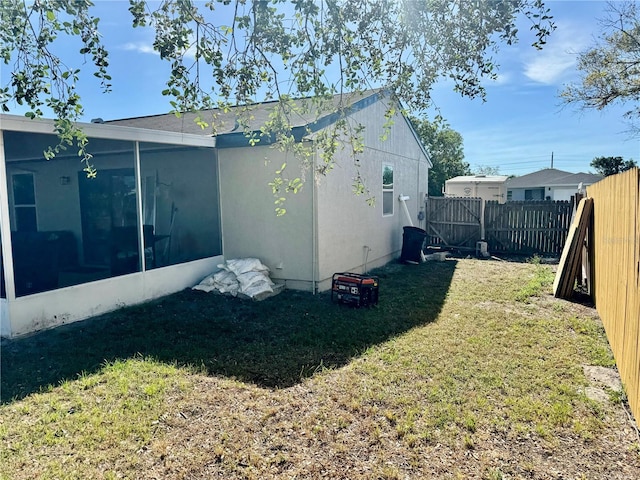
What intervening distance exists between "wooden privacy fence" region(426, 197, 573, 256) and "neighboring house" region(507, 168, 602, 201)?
56.7ft

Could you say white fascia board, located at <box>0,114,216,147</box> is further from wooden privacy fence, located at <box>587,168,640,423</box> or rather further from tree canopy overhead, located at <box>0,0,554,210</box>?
wooden privacy fence, located at <box>587,168,640,423</box>

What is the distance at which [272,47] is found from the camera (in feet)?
10.3

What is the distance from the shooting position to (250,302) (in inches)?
262

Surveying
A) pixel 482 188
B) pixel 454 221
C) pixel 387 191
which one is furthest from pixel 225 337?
pixel 482 188

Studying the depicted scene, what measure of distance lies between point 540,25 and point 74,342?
5.63 metres

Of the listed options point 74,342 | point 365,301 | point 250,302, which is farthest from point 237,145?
point 74,342

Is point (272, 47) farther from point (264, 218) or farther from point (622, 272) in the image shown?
point (264, 218)

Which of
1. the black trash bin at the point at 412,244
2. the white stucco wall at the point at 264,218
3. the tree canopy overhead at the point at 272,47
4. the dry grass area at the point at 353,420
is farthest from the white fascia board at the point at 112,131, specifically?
the black trash bin at the point at 412,244

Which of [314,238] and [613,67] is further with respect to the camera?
[613,67]

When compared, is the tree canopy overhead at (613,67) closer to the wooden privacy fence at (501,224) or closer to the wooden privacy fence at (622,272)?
the wooden privacy fence at (501,224)

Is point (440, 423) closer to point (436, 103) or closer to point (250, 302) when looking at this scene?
point (436, 103)

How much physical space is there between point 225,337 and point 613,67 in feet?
Answer: 44.4

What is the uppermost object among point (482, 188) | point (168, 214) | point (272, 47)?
point (272, 47)

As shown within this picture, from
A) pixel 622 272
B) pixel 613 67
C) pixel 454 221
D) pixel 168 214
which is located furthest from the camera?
pixel 454 221
